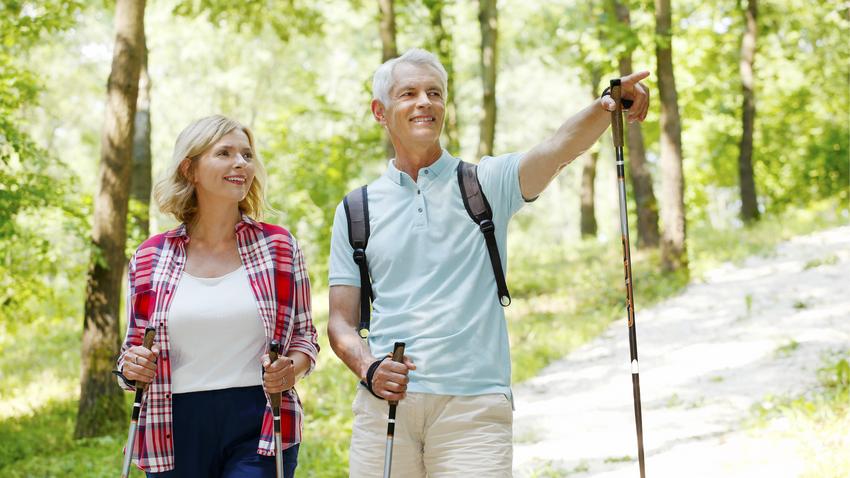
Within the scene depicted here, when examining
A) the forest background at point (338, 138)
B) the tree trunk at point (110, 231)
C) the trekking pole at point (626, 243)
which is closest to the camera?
the trekking pole at point (626, 243)

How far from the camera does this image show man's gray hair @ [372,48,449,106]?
340cm

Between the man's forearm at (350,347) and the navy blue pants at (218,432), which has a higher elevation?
the man's forearm at (350,347)

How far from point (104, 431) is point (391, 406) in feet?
22.9

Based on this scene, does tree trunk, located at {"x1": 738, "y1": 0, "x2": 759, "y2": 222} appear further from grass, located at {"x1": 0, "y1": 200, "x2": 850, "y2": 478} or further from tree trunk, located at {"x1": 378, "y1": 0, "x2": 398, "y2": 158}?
tree trunk, located at {"x1": 378, "y1": 0, "x2": 398, "y2": 158}

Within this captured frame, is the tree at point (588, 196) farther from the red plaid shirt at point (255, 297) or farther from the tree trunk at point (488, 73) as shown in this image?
the red plaid shirt at point (255, 297)

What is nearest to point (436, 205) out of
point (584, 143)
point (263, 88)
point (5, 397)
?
point (584, 143)

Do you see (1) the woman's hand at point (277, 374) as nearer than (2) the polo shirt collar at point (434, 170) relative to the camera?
Yes

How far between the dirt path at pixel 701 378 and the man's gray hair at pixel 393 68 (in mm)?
4358

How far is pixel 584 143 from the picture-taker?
3.15 meters

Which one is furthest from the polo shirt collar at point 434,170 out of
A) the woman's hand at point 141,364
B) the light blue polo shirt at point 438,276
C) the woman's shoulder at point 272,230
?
the woman's hand at point 141,364

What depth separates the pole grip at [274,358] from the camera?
3258 millimetres

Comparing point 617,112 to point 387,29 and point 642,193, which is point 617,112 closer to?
point 387,29

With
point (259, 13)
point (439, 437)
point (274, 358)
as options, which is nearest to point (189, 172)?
point (274, 358)

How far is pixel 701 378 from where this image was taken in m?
9.81
